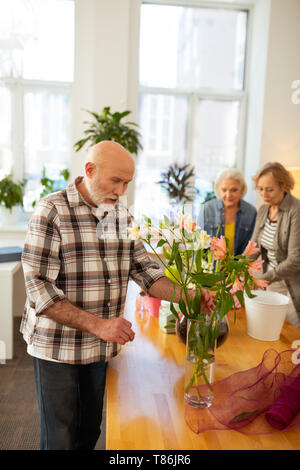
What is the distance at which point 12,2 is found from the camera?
4.66 metres

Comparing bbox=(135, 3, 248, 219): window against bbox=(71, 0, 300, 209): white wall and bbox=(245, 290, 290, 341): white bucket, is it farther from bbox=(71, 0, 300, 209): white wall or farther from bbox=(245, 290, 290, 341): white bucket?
bbox=(245, 290, 290, 341): white bucket

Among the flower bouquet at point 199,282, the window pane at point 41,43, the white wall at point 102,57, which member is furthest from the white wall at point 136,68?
the flower bouquet at point 199,282

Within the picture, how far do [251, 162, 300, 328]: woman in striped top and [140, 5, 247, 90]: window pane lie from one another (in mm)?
2626

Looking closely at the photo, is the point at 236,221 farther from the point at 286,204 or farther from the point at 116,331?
the point at 116,331

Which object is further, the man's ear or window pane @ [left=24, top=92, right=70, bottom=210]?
window pane @ [left=24, top=92, right=70, bottom=210]

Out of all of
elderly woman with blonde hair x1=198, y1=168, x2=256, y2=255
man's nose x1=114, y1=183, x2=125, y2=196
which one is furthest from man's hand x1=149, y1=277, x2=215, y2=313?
elderly woman with blonde hair x1=198, y1=168, x2=256, y2=255

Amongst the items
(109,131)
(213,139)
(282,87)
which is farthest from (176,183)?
(282,87)

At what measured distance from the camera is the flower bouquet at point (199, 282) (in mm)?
1227

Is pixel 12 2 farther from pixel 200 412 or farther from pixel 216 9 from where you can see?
pixel 200 412

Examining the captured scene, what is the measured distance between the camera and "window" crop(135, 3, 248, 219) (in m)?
5.06

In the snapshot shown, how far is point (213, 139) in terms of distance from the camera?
5309 mm

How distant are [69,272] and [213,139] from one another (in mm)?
4178

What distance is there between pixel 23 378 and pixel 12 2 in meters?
3.84

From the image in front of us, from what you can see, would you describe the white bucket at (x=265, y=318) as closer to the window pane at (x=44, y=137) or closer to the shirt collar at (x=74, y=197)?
the shirt collar at (x=74, y=197)
